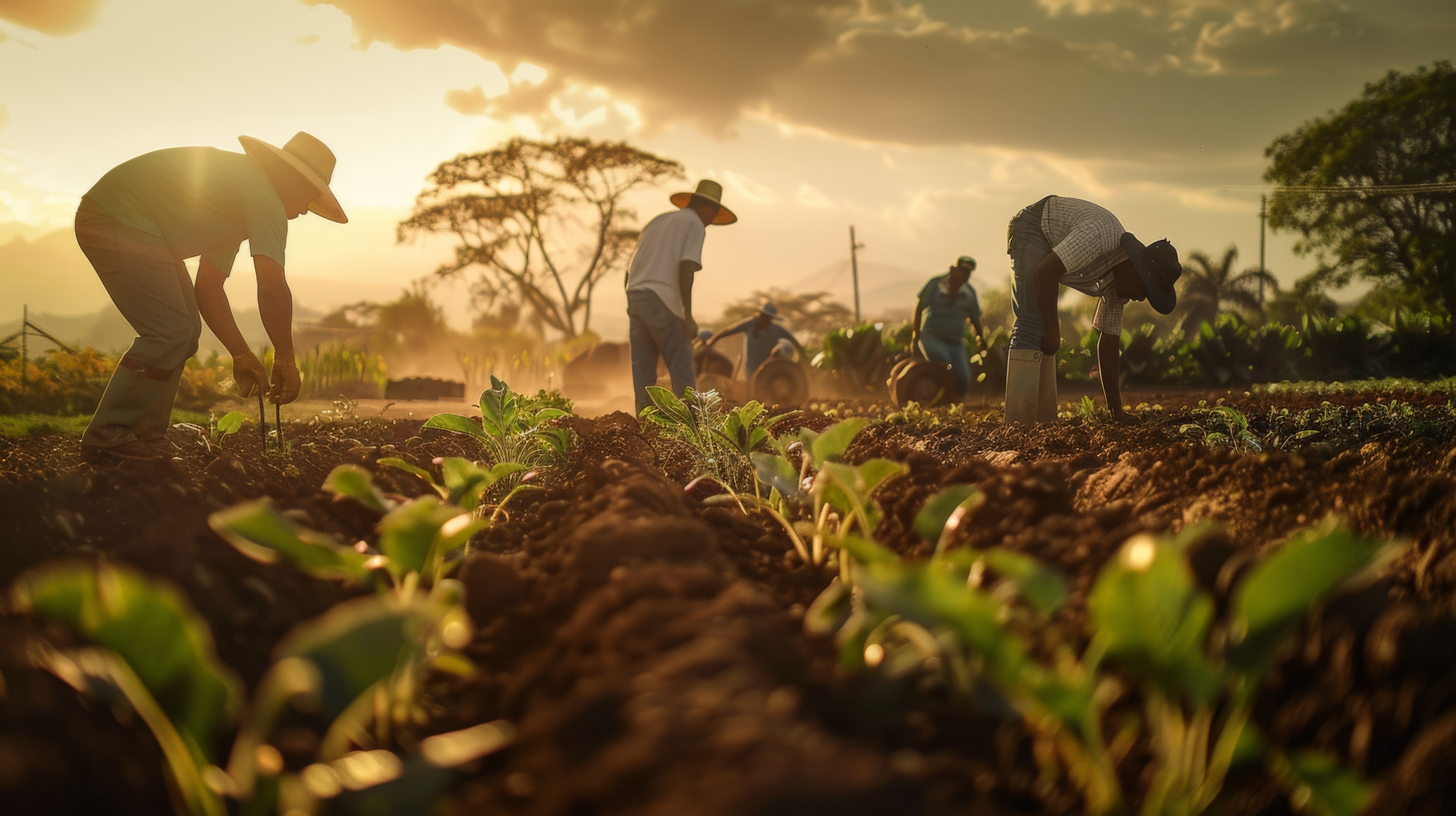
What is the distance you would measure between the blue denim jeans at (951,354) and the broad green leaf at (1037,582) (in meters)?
7.27

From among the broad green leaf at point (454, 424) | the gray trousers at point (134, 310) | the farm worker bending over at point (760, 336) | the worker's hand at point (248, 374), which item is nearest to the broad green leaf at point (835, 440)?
the broad green leaf at point (454, 424)

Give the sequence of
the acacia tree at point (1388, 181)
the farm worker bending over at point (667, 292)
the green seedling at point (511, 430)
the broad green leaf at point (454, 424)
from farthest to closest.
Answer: the acacia tree at point (1388, 181)
the farm worker bending over at point (667, 292)
the green seedling at point (511, 430)
the broad green leaf at point (454, 424)

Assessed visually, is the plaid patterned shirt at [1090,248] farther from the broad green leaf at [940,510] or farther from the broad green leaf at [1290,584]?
the broad green leaf at [1290,584]

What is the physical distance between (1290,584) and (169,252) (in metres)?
3.95

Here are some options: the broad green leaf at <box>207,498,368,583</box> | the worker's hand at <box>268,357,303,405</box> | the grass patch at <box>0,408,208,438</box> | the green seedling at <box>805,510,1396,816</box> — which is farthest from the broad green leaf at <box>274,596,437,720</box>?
the grass patch at <box>0,408,208,438</box>

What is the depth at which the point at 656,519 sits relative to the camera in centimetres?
137

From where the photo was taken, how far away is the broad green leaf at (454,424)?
2.37m

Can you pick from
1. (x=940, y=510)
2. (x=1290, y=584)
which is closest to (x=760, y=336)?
(x=940, y=510)

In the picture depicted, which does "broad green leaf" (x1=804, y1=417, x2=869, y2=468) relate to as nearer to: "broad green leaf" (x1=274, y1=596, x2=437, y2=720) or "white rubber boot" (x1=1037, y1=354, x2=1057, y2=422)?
"broad green leaf" (x1=274, y1=596, x2=437, y2=720)

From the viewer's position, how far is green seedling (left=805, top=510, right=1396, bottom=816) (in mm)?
634

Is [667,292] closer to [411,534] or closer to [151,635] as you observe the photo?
[411,534]

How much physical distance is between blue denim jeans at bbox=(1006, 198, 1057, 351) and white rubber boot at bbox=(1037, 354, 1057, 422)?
339 millimetres

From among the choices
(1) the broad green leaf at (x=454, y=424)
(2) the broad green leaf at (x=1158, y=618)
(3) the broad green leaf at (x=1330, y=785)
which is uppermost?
(1) the broad green leaf at (x=454, y=424)

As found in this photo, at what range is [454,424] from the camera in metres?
2.44
